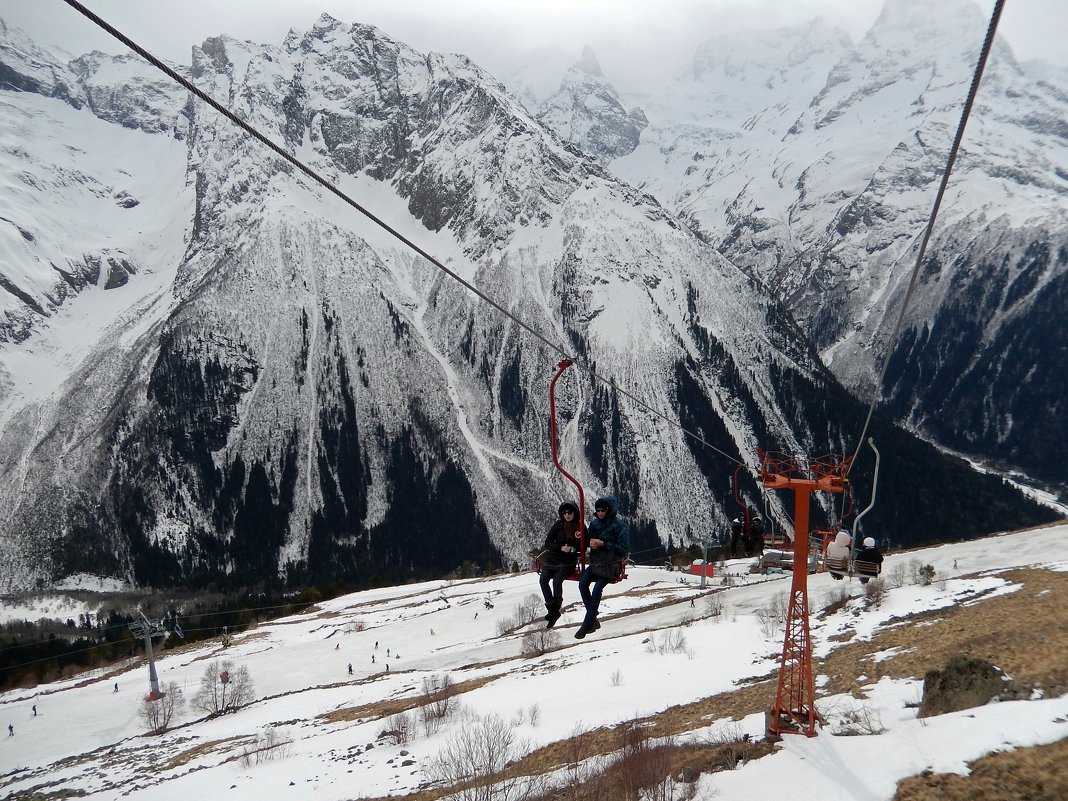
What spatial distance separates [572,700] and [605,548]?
2714 cm

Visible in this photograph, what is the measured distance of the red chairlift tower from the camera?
20.3 m

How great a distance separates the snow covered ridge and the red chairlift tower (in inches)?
34.4

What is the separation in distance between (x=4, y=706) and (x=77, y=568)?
96169 mm

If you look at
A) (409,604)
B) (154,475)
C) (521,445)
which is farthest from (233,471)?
(409,604)

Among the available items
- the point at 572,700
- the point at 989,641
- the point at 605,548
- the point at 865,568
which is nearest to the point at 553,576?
the point at 605,548

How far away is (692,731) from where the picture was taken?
1118 inches

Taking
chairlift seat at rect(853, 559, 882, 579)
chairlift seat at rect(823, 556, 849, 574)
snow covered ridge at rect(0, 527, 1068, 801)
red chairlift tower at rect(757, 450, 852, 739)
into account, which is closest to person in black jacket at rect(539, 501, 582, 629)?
red chairlift tower at rect(757, 450, 852, 739)

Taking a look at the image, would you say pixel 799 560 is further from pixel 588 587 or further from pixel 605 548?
pixel 605 548

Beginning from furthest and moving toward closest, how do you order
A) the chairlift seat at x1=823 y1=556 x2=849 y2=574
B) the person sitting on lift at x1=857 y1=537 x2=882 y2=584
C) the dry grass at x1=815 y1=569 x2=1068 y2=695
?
the dry grass at x1=815 y1=569 x2=1068 y2=695, the person sitting on lift at x1=857 y1=537 x2=882 y2=584, the chairlift seat at x1=823 y1=556 x2=849 y2=574

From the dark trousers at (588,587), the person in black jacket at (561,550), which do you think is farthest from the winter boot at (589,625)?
the person in black jacket at (561,550)

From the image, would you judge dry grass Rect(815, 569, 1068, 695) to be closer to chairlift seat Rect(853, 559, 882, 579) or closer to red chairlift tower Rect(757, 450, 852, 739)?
red chairlift tower Rect(757, 450, 852, 739)

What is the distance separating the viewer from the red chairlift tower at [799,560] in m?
20.3

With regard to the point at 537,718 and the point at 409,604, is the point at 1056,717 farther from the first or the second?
the point at 409,604

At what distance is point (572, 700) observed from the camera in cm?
3900
